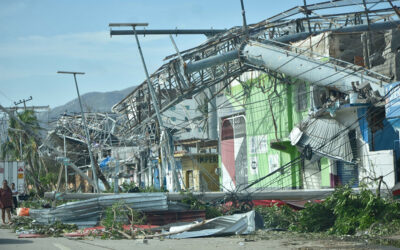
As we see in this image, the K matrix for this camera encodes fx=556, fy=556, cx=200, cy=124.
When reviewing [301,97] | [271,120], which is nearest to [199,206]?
[301,97]

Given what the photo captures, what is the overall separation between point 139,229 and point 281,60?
38.9 feet

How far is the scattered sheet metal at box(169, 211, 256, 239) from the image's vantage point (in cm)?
1400

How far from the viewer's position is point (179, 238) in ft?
44.8

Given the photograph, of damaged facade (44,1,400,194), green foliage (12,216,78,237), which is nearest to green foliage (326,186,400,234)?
damaged facade (44,1,400,194)

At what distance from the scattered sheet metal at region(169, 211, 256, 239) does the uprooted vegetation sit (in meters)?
1.44

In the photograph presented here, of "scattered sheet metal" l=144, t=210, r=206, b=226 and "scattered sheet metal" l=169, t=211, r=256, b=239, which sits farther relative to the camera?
"scattered sheet metal" l=144, t=210, r=206, b=226

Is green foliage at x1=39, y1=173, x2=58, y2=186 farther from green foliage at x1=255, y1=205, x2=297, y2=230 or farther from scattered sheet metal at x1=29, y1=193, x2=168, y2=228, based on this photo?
green foliage at x1=255, y1=205, x2=297, y2=230

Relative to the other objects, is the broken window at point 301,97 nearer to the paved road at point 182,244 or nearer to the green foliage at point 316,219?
the green foliage at point 316,219

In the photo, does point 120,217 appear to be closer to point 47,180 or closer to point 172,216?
point 172,216

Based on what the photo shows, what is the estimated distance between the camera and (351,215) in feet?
46.2

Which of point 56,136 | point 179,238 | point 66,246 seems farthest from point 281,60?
point 56,136

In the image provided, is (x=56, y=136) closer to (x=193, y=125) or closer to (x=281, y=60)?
(x=193, y=125)

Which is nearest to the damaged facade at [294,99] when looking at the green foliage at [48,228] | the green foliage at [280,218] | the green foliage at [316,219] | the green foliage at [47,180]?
the green foliage at [280,218]

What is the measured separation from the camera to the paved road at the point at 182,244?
37.1 feet
